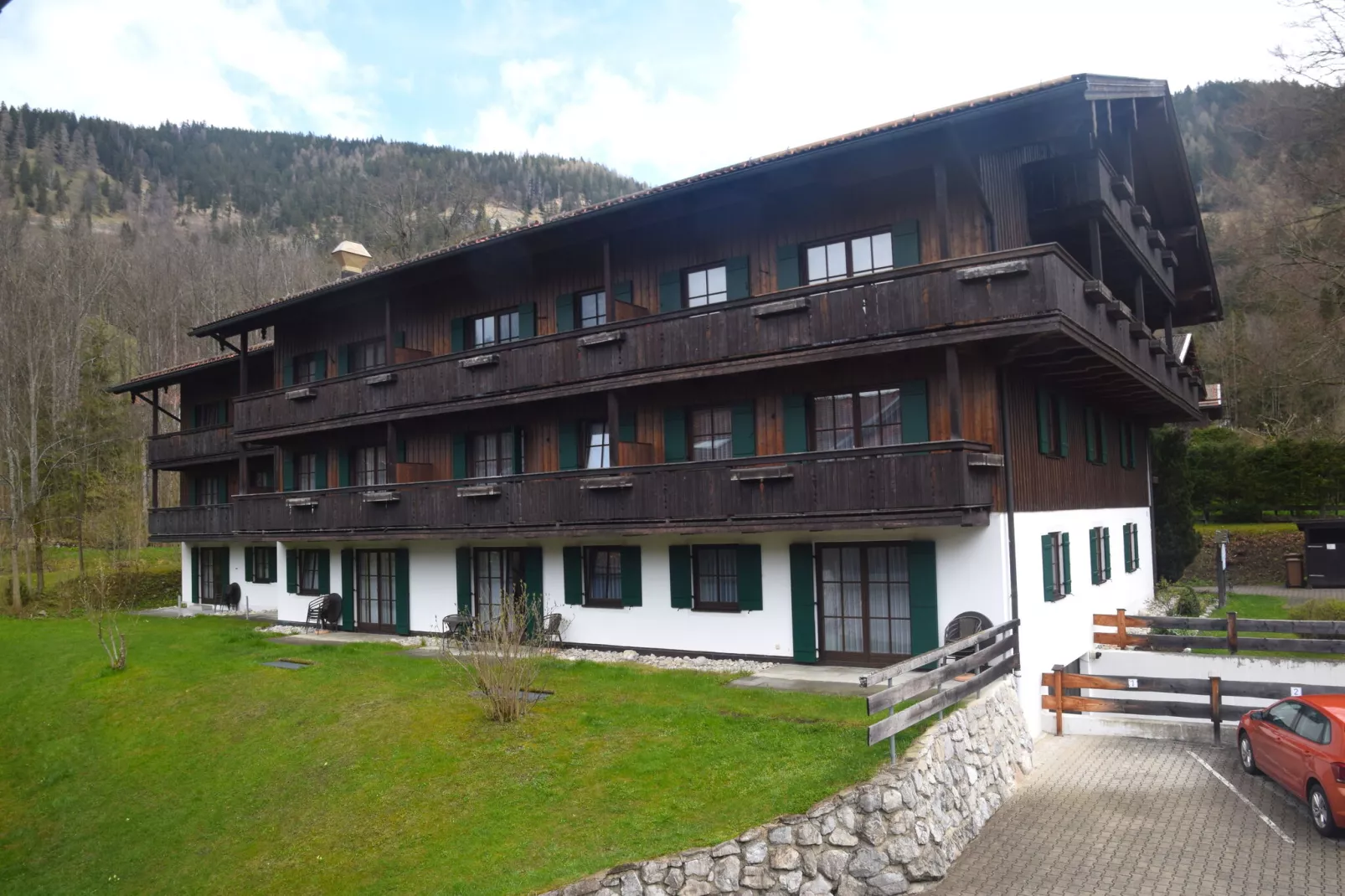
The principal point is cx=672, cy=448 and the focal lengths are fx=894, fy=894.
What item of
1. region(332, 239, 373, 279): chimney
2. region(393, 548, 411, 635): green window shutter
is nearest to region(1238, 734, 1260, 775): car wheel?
region(393, 548, 411, 635): green window shutter

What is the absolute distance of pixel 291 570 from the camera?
2669 centimetres

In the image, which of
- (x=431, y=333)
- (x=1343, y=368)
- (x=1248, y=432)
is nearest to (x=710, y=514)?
(x=431, y=333)

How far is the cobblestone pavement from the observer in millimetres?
8797

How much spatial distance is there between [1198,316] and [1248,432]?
15398 millimetres

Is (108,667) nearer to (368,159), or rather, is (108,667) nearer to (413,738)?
(413,738)

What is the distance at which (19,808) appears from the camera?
544 inches

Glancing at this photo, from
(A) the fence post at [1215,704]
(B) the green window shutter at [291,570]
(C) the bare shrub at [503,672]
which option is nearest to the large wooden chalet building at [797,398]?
(B) the green window shutter at [291,570]

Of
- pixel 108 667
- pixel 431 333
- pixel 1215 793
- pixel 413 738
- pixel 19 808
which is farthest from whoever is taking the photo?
pixel 431 333

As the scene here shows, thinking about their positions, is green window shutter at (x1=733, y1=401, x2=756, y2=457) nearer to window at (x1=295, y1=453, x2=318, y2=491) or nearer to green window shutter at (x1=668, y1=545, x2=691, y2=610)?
green window shutter at (x1=668, y1=545, x2=691, y2=610)

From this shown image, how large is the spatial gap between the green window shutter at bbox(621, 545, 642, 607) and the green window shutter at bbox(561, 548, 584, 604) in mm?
1223

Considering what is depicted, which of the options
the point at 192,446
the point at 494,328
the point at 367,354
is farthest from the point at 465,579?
the point at 192,446

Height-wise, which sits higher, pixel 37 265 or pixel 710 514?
pixel 37 265

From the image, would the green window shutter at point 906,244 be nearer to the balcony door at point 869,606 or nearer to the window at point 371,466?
the balcony door at point 869,606

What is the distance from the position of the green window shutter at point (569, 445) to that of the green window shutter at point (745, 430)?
13.7 ft
